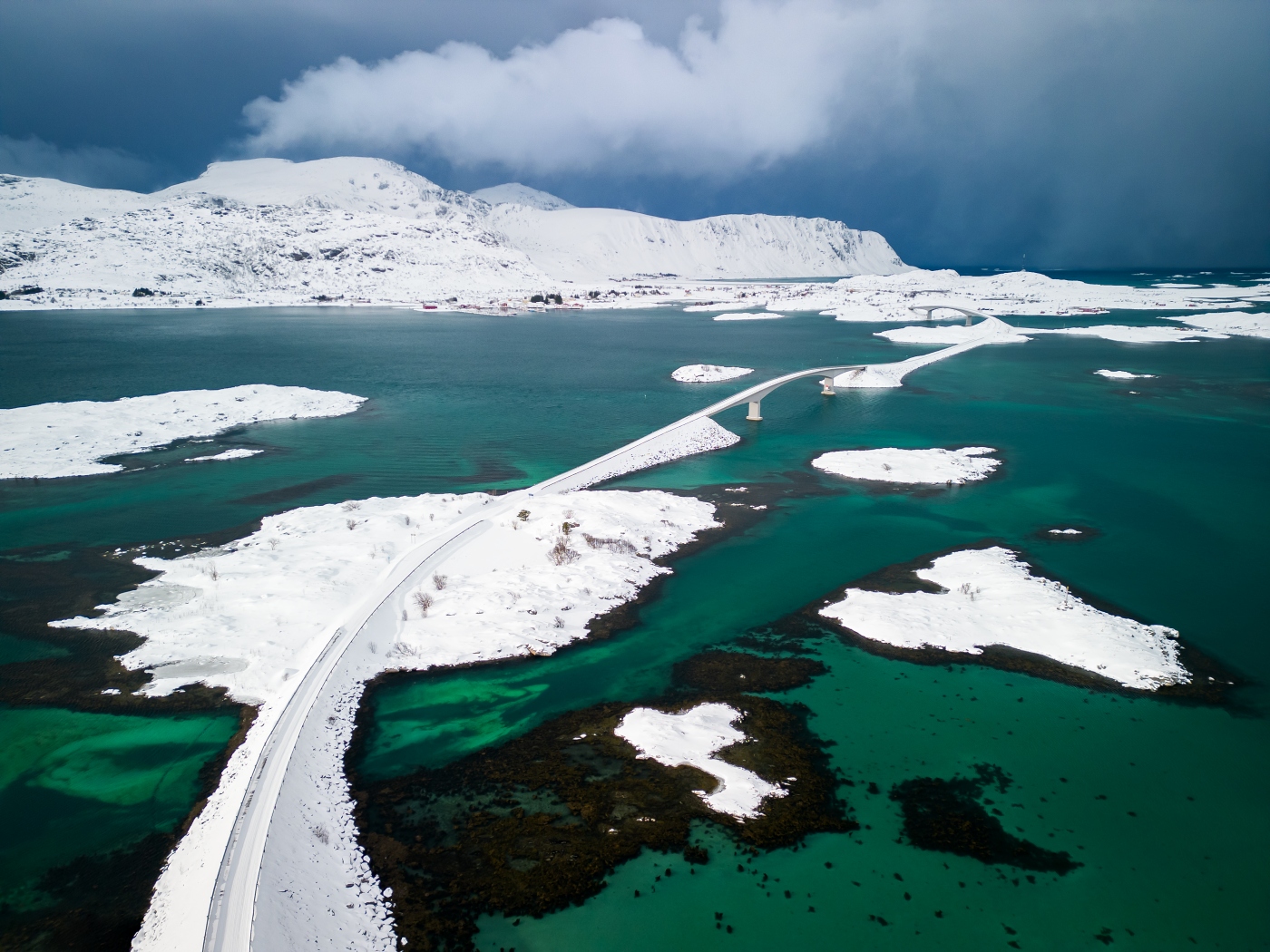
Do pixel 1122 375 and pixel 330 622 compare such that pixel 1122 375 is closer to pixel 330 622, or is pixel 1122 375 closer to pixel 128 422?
pixel 330 622

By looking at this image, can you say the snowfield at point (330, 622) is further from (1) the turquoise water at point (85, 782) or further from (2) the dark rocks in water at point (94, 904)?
(1) the turquoise water at point (85, 782)

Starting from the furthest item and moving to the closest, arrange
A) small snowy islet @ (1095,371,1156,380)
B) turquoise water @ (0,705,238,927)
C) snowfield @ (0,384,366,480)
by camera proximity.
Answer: small snowy islet @ (1095,371,1156,380) → snowfield @ (0,384,366,480) → turquoise water @ (0,705,238,927)

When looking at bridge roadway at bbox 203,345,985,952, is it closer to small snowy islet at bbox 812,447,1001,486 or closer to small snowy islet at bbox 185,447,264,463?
small snowy islet at bbox 812,447,1001,486

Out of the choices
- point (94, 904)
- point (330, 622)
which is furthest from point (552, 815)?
point (330, 622)

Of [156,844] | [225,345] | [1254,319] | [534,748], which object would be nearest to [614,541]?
[534,748]

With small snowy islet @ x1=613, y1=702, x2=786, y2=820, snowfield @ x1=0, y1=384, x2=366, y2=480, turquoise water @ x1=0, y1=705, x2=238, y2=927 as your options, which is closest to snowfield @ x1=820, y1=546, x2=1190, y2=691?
small snowy islet @ x1=613, y1=702, x2=786, y2=820

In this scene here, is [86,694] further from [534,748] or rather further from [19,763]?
[534,748]

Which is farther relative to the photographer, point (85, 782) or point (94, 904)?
point (85, 782)
